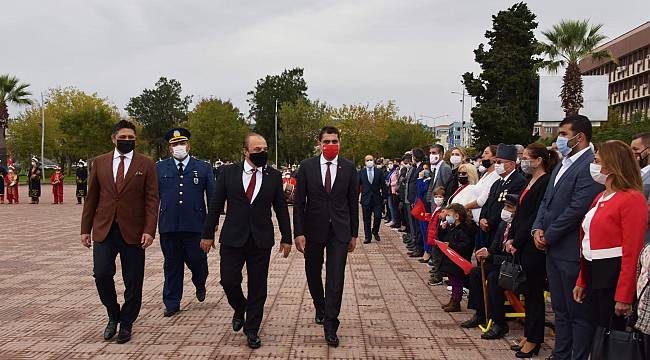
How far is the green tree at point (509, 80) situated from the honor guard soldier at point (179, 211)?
42.4 metres

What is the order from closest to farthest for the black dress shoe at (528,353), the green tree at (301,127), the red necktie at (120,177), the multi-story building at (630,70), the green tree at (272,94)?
A: the black dress shoe at (528,353) → the red necktie at (120,177) → the multi-story building at (630,70) → the green tree at (301,127) → the green tree at (272,94)

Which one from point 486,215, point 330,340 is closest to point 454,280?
point 486,215

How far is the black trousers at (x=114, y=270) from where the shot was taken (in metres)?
6.13

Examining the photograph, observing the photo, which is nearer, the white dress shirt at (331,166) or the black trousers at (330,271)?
the black trousers at (330,271)

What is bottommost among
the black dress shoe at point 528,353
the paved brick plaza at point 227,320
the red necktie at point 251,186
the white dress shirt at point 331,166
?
the paved brick plaza at point 227,320

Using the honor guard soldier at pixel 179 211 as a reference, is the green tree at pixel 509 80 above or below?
above

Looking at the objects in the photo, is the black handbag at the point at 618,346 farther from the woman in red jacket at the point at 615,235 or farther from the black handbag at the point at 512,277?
the black handbag at the point at 512,277

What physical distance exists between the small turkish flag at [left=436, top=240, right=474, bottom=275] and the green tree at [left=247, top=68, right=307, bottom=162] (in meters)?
90.0

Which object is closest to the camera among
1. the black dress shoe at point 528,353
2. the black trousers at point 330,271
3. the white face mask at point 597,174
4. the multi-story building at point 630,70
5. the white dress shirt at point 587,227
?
the white dress shirt at point 587,227

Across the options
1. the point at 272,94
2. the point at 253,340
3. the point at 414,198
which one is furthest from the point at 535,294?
the point at 272,94

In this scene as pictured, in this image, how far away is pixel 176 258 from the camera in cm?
738

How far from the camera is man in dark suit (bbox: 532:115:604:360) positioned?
16.5 ft

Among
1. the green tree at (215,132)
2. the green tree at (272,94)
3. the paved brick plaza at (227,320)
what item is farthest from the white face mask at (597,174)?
the green tree at (272,94)

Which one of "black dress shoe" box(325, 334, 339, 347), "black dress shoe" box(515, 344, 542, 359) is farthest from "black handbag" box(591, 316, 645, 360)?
"black dress shoe" box(325, 334, 339, 347)
